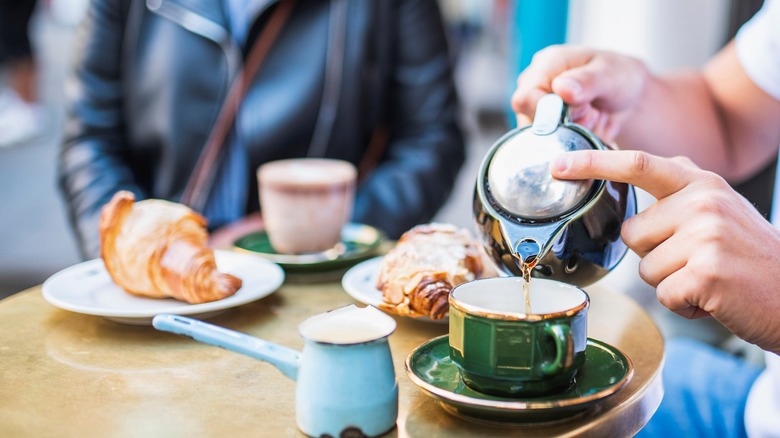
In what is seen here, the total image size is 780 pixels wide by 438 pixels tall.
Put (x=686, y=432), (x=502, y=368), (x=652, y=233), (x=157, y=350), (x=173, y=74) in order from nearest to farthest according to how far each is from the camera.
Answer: (x=502, y=368) → (x=652, y=233) → (x=157, y=350) → (x=686, y=432) → (x=173, y=74)

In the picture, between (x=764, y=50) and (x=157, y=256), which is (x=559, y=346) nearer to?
(x=157, y=256)

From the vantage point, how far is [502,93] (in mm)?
7270

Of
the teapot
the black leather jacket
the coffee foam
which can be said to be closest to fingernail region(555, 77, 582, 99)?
the teapot

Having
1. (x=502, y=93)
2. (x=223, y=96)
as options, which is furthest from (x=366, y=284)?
(x=502, y=93)

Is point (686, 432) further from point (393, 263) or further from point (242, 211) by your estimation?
point (242, 211)

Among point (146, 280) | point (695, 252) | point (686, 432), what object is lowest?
point (686, 432)

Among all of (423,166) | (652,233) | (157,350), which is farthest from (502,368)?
(423,166)

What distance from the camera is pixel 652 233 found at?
85 centimetres

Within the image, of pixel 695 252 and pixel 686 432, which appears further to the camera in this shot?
pixel 686 432

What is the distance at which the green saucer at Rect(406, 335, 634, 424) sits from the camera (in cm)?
74

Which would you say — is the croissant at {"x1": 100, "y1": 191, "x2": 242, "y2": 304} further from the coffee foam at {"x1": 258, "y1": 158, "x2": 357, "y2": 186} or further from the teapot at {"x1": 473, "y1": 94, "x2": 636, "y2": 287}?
the teapot at {"x1": 473, "y1": 94, "x2": 636, "y2": 287}

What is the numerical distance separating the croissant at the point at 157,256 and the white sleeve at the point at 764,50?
0.99 metres

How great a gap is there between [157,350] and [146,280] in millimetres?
134

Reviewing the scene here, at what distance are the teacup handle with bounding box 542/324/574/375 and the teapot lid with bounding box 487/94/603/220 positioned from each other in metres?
0.15
